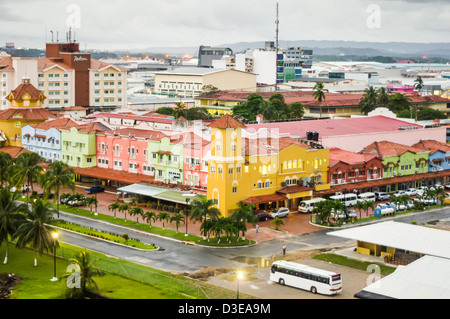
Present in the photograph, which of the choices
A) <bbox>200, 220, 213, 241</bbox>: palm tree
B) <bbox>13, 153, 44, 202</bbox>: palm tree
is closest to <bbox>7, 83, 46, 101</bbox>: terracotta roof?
<bbox>13, 153, 44, 202</bbox>: palm tree

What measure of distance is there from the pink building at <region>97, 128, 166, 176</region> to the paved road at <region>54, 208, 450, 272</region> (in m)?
19.6

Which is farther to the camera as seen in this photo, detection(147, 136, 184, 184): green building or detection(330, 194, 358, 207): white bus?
detection(147, 136, 184, 184): green building

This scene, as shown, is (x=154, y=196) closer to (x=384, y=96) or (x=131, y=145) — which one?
(x=131, y=145)

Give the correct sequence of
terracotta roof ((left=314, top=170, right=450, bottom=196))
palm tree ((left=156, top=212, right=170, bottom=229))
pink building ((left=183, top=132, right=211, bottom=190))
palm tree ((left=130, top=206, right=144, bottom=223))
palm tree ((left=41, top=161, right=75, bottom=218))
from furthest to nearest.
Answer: terracotta roof ((left=314, top=170, right=450, bottom=196))
pink building ((left=183, top=132, right=211, bottom=190))
palm tree ((left=41, top=161, right=75, bottom=218))
palm tree ((left=130, top=206, right=144, bottom=223))
palm tree ((left=156, top=212, right=170, bottom=229))

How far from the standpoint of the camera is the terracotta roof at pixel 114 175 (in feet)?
291

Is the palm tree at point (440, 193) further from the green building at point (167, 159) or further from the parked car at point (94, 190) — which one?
the parked car at point (94, 190)

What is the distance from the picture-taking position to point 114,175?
91500 millimetres

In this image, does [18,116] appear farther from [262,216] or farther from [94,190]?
[262,216]

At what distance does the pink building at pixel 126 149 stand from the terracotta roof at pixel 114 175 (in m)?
1.06

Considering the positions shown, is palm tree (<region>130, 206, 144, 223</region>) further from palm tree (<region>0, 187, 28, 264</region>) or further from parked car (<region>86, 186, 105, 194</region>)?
parked car (<region>86, 186, 105, 194</region>)

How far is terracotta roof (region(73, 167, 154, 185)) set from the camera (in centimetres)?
8856
